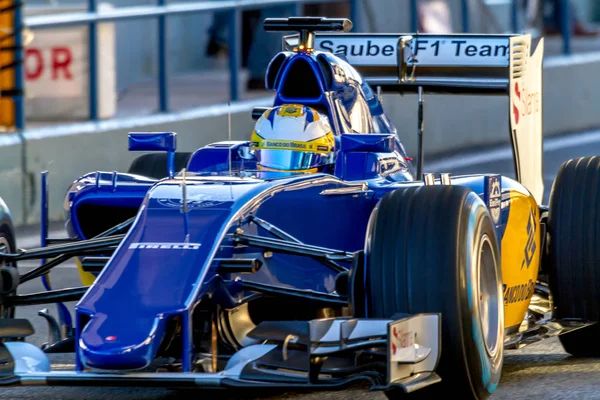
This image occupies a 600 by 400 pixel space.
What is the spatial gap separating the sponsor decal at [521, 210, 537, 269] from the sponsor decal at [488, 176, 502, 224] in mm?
245

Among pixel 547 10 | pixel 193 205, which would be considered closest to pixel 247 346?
pixel 193 205

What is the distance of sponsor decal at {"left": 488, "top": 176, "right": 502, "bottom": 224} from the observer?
6.45 metres

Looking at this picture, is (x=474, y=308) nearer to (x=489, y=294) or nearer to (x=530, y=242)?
(x=489, y=294)

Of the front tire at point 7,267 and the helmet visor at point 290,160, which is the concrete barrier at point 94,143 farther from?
the front tire at point 7,267

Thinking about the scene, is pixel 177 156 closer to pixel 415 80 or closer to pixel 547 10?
pixel 415 80

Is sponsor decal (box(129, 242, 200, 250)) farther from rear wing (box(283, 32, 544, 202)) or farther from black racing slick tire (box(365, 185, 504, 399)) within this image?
rear wing (box(283, 32, 544, 202))

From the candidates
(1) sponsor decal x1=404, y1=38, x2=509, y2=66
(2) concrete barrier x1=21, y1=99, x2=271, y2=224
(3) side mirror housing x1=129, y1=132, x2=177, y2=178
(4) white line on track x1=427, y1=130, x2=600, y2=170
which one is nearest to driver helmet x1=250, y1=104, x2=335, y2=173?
(3) side mirror housing x1=129, y1=132, x2=177, y2=178

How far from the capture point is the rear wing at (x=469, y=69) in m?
8.35

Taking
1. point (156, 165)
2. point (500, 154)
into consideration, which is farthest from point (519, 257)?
point (500, 154)

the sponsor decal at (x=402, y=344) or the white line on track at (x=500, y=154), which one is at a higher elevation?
the white line on track at (x=500, y=154)

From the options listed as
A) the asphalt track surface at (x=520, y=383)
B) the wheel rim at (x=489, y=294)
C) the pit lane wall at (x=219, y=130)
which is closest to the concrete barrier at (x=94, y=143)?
the pit lane wall at (x=219, y=130)

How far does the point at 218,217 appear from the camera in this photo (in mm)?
5562

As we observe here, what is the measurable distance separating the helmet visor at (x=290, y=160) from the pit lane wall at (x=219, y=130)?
2.28 m

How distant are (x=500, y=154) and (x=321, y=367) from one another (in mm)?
11714
